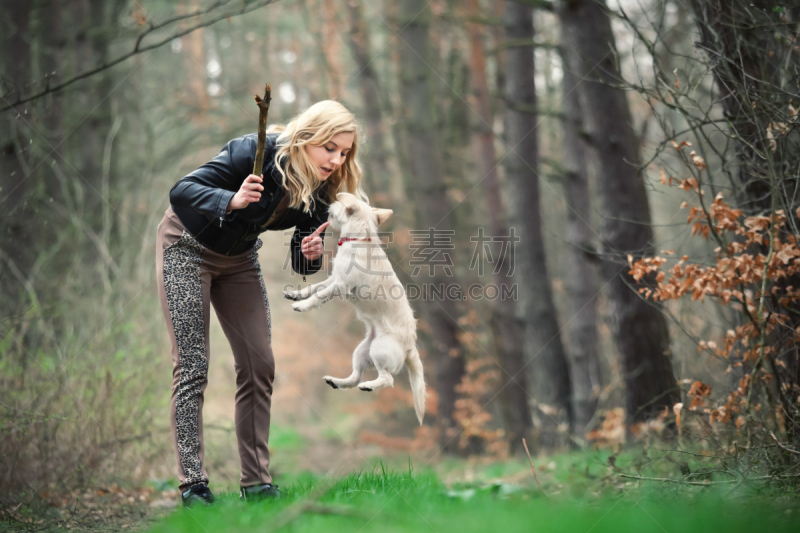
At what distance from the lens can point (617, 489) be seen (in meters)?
4.77

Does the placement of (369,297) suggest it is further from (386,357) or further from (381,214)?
(381,214)

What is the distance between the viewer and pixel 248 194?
4.02m

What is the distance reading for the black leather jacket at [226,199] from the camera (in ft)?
13.6

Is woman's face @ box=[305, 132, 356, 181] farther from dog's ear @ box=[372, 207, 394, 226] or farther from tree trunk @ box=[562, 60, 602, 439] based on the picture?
tree trunk @ box=[562, 60, 602, 439]

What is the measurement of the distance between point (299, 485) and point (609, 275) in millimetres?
4313

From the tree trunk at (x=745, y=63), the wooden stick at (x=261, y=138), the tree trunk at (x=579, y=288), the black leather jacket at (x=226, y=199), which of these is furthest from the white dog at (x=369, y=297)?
the tree trunk at (x=579, y=288)

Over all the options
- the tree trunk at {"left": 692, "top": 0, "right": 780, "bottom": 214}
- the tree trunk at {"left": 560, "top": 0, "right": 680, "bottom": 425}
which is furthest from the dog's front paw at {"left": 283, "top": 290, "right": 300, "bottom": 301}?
the tree trunk at {"left": 560, "top": 0, "right": 680, "bottom": 425}

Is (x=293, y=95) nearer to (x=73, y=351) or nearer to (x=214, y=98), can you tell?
(x=214, y=98)

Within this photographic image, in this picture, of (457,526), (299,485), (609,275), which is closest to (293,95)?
(609,275)

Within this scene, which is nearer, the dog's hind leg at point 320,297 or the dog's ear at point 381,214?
the dog's hind leg at point 320,297

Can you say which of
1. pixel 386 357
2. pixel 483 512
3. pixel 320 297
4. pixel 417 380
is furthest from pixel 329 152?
pixel 483 512

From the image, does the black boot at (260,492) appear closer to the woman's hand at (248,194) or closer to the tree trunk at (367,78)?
the woman's hand at (248,194)

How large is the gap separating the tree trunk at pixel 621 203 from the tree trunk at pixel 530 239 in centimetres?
387

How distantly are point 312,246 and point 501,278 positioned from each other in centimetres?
967
